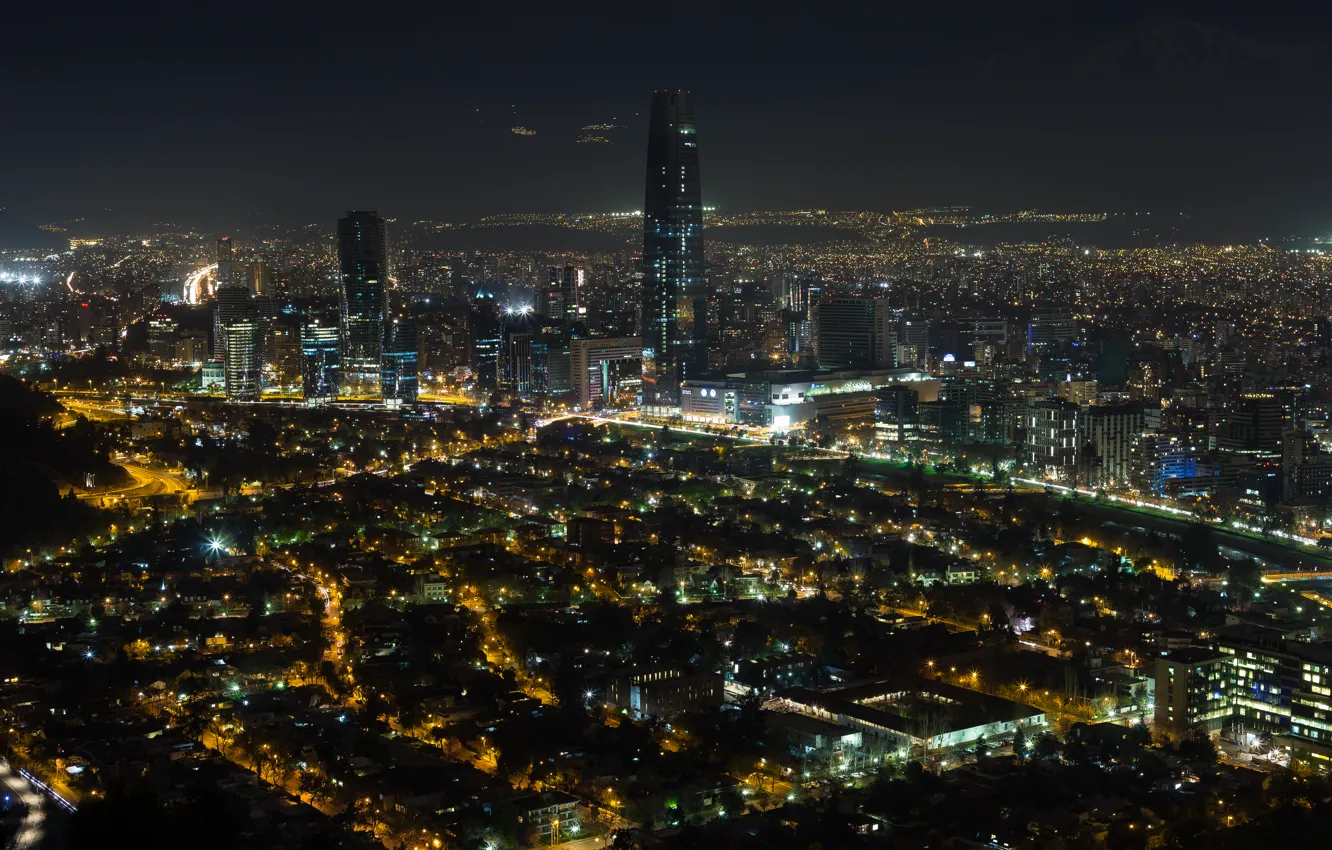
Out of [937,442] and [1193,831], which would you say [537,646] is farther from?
[937,442]

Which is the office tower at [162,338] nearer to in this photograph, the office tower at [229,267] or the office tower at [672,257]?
the office tower at [229,267]

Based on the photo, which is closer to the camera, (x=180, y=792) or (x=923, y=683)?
(x=180, y=792)

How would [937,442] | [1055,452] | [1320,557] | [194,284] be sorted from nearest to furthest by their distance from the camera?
[1320,557], [1055,452], [937,442], [194,284]

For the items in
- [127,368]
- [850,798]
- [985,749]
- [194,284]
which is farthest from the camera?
[194,284]

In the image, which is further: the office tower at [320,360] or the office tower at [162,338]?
the office tower at [162,338]

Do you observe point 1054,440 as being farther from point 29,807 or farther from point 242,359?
point 242,359

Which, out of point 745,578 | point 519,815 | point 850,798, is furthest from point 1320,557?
point 519,815

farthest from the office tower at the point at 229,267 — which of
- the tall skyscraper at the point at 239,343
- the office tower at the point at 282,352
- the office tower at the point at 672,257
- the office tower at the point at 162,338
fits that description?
the office tower at the point at 672,257
